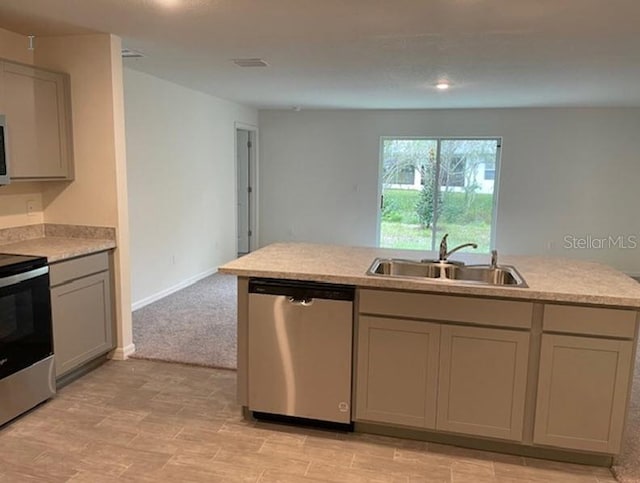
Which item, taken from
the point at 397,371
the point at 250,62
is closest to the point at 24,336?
the point at 397,371

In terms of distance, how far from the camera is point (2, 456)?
2529 millimetres

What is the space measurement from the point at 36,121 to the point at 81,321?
140 centimetres

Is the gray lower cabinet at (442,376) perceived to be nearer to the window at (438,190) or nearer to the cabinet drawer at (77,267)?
the cabinet drawer at (77,267)

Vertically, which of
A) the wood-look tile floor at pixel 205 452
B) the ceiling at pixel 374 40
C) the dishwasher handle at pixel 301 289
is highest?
the ceiling at pixel 374 40

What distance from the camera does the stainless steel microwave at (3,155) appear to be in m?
3.07

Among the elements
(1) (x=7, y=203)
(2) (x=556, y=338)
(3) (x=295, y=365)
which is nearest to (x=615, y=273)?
(2) (x=556, y=338)

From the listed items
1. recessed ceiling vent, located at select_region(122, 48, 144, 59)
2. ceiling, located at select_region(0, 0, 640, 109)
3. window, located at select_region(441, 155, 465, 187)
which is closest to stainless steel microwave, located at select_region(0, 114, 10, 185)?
ceiling, located at select_region(0, 0, 640, 109)

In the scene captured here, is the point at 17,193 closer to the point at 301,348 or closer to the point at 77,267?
the point at 77,267

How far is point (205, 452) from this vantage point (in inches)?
103

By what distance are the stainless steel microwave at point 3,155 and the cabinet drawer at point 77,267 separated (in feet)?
2.08

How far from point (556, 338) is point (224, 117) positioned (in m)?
5.50

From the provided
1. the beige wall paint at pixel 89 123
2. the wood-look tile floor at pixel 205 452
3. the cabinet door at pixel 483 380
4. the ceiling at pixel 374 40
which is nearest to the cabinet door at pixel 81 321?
the wood-look tile floor at pixel 205 452

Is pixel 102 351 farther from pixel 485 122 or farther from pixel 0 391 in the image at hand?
pixel 485 122

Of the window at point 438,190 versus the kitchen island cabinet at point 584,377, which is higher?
the window at point 438,190
